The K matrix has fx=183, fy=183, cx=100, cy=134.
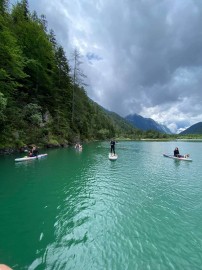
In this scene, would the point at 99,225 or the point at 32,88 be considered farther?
the point at 32,88

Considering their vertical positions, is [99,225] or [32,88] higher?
[32,88]

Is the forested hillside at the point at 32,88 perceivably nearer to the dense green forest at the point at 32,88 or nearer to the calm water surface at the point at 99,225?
the dense green forest at the point at 32,88

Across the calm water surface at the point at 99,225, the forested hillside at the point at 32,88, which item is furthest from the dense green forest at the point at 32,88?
the calm water surface at the point at 99,225

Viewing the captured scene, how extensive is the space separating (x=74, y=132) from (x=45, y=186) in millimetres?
45435

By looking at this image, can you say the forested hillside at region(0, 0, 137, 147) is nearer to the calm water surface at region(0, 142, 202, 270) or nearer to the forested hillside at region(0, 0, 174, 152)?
the forested hillside at region(0, 0, 174, 152)

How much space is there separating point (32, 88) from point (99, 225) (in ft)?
145

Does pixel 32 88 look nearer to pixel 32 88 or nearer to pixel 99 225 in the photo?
pixel 32 88

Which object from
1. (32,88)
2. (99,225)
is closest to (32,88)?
(32,88)

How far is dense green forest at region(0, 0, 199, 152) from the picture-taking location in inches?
1184

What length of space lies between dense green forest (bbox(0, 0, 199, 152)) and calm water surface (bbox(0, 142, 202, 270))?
17322 mm

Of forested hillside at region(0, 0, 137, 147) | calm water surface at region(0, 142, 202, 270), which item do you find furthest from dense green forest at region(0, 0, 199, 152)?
calm water surface at region(0, 142, 202, 270)

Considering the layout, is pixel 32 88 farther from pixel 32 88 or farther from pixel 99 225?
pixel 99 225

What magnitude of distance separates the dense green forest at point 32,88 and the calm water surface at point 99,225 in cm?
1732

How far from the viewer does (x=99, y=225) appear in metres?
8.70
